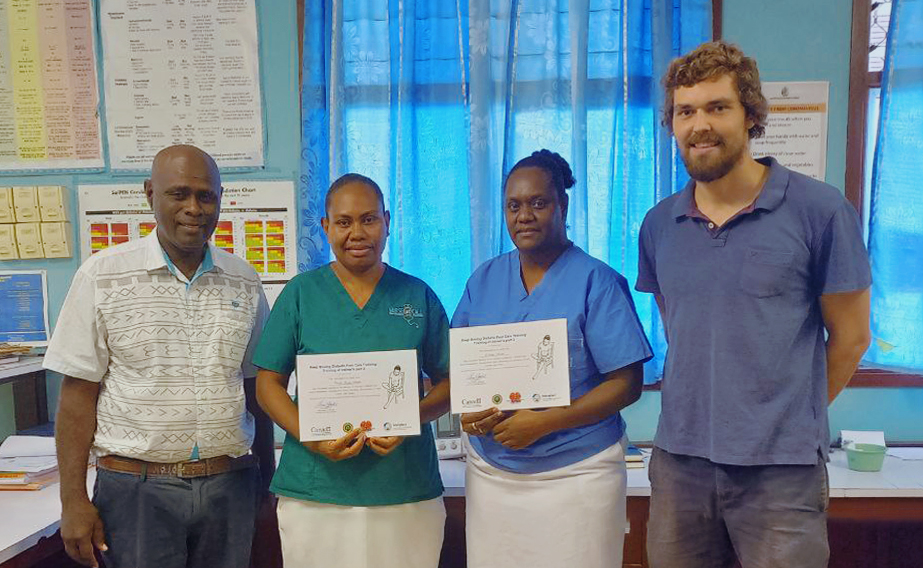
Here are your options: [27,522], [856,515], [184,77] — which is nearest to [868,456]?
[856,515]

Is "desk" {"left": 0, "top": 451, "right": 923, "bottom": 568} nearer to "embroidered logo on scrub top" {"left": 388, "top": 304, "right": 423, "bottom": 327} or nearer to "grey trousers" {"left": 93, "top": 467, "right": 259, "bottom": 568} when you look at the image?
"grey trousers" {"left": 93, "top": 467, "right": 259, "bottom": 568}

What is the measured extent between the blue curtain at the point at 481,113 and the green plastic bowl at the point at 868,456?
2.33 feet

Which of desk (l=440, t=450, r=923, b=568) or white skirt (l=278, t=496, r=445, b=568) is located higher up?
white skirt (l=278, t=496, r=445, b=568)

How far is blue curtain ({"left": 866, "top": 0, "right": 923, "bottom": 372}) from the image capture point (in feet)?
7.59

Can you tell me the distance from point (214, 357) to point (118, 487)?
38 centimetres

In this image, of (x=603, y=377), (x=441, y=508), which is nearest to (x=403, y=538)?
(x=441, y=508)

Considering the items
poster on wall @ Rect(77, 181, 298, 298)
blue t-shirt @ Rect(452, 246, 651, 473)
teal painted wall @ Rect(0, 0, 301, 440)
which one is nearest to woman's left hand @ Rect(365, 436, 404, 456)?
blue t-shirt @ Rect(452, 246, 651, 473)

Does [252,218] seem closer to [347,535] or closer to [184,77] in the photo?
[184,77]

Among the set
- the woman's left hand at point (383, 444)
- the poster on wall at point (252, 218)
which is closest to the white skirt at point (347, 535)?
the woman's left hand at point (383, 444)

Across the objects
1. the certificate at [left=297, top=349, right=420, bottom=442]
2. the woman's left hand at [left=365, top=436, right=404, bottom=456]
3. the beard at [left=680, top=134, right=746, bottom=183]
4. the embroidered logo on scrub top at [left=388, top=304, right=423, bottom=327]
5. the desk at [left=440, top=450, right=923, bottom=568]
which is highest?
the beard at [left=680, top=134, right=746, bottom=183]

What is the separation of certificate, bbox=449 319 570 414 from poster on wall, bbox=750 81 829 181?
1.45 metres

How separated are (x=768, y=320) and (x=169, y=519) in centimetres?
148

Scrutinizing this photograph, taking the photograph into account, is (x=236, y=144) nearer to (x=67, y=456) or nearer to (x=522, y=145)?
(x=522, y=145)

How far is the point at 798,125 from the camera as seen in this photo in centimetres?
243
